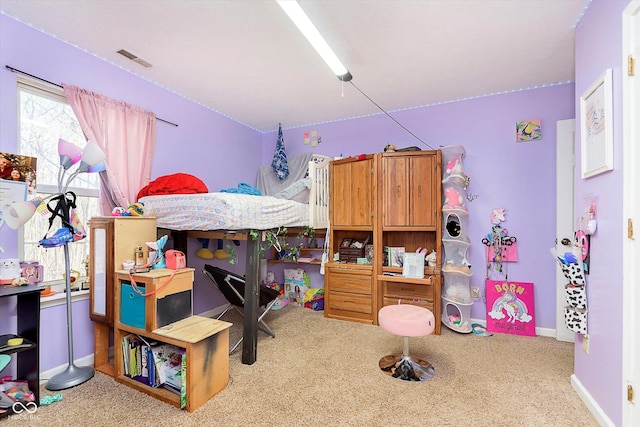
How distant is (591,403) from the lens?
1709 mm

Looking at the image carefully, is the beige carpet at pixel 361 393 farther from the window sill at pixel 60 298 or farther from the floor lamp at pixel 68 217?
the window sill at pixel 60 298

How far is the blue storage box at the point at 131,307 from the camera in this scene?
76.2 inches

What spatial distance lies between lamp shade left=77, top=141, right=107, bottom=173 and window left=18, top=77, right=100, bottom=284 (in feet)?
1.68

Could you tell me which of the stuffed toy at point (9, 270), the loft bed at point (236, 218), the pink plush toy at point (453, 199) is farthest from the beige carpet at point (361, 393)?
the pink plush toy at point (453, 199)

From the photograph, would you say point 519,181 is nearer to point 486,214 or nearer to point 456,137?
point 486,214

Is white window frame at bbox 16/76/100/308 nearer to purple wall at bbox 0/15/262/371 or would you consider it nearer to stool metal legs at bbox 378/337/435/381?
purple wall at bbox 0/15/262/371

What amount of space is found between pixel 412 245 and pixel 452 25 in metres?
2.19

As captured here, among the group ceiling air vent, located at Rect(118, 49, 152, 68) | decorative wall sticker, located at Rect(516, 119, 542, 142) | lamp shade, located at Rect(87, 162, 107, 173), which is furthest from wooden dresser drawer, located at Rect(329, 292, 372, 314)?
ceiling air vent, located at Rect(118, 49, 152, 68)

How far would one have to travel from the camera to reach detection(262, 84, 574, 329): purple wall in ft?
9.57

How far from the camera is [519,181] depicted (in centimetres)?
303

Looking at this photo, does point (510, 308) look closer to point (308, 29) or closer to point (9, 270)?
point (308, 29)

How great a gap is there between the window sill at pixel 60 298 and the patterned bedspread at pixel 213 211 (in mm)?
764

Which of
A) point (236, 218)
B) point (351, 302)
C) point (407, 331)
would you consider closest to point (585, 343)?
point (407, 331)

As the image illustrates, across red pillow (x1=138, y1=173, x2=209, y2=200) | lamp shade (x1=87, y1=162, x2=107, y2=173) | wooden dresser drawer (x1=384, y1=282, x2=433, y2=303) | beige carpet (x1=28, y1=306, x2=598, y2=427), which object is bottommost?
beige carpet (x1=28, y1=306, x2=598, y2=427)
